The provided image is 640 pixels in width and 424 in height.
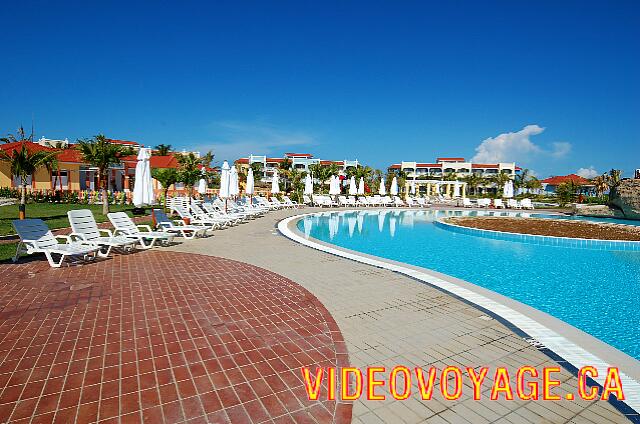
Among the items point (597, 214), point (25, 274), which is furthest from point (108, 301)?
point (597, 214)

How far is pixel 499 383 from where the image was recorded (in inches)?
110

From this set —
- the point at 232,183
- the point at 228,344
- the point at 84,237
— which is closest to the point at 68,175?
the point at 232,183

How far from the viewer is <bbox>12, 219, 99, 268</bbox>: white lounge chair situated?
630 centimetres

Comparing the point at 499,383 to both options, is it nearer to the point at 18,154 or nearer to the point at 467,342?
the point at 467,342

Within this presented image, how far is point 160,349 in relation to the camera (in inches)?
129

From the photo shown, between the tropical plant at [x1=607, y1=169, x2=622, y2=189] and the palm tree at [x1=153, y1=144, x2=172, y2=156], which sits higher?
the palm tree at [x1=153, y1=144, x2=172, y2=156]

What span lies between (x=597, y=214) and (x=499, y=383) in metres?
27.4

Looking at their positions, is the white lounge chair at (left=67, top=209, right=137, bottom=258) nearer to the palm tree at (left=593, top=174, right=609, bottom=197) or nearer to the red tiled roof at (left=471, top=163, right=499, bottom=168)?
the palm tree at (left=593, top=174, right=609, bottom=197)

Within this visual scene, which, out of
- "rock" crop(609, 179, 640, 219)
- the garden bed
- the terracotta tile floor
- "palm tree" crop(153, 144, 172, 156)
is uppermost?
"palm tree" crop(153, 144, 172, 156)

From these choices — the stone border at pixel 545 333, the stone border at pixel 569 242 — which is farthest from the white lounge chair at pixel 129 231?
the stone border at pixel 569 242

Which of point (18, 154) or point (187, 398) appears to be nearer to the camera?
point (187, 398)

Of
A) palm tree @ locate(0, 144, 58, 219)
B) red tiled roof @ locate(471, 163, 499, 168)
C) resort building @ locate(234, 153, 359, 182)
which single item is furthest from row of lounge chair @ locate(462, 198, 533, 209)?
red tiled roof @ locate(471, 163, 499, 168)

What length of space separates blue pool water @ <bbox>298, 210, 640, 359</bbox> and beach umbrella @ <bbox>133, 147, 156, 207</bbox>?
555 centimetres

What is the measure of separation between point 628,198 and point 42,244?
2844 centimetres
